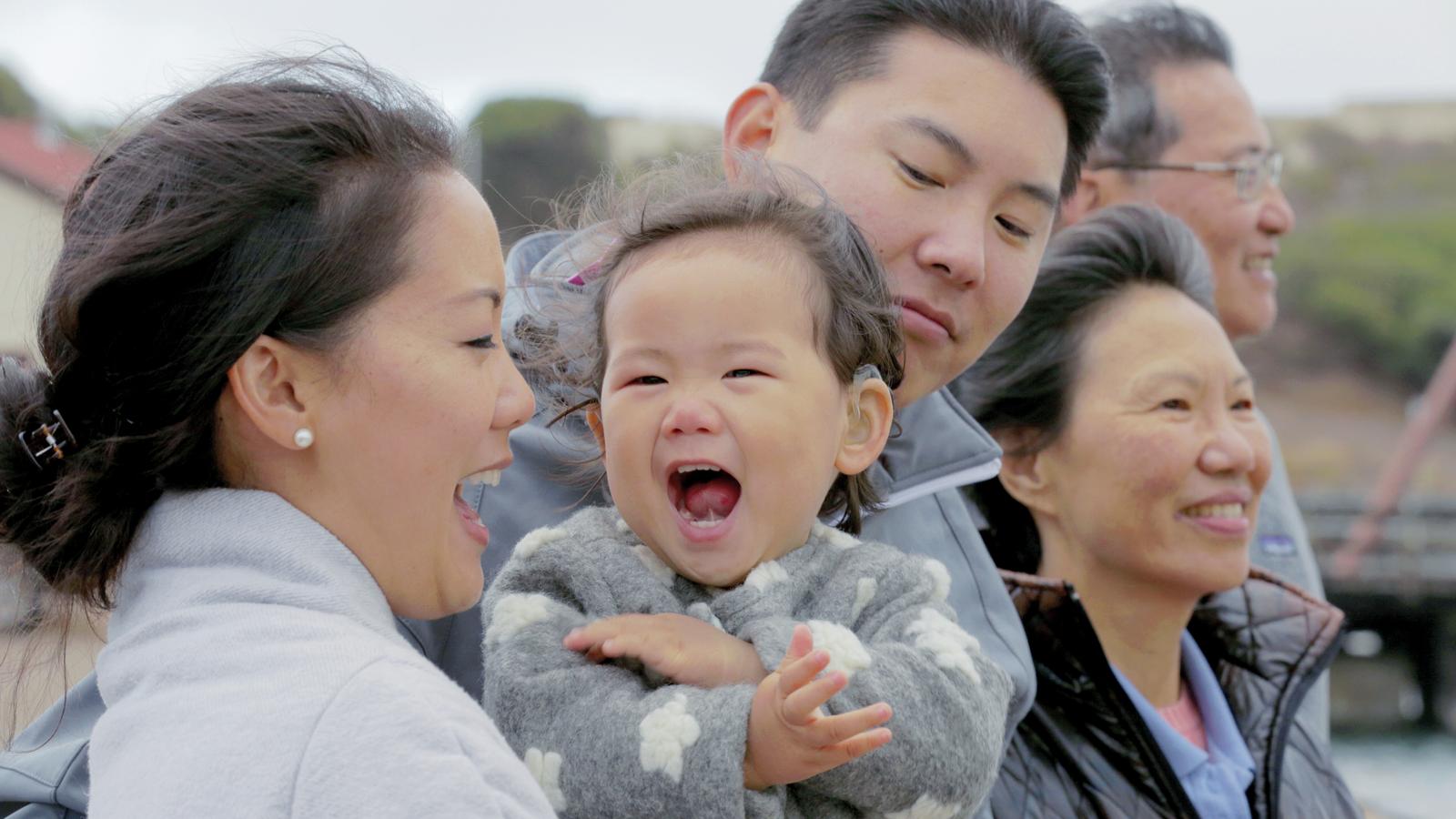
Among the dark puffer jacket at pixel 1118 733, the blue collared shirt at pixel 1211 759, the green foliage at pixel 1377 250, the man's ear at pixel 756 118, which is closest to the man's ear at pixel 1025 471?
the dark puffer jacket at pixel 1118 733

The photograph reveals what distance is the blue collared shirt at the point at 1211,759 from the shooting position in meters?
3.13

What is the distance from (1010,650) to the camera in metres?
2.53

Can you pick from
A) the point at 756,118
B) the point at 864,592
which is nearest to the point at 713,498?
the point at 864,592

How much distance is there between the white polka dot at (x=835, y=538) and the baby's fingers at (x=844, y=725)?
461mm

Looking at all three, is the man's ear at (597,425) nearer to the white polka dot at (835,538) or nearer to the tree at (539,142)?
the white polka dot at (835,538)

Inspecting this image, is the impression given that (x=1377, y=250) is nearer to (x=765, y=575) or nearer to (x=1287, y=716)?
(x=1287, y=716)

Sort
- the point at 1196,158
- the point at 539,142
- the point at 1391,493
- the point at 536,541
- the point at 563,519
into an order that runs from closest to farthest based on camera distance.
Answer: the point at 536,541 < the point at 563,519 < the point at 1196,158 < the point at 1391,493 < the point at 539,142

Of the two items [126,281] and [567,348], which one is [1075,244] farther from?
[126,281]

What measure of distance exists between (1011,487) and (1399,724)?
1884 centimetres

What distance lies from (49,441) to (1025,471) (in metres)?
2.25

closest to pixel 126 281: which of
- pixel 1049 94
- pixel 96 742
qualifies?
pixel 96 742

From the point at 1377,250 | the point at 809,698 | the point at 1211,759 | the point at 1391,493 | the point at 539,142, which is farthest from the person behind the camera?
the point at 1377,250

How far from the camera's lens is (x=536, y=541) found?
204cm

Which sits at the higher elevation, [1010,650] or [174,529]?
[174,529]
